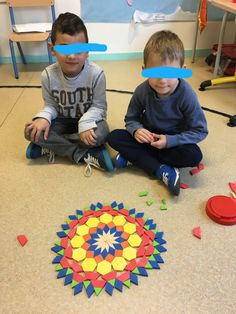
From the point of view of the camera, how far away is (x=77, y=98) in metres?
1.24

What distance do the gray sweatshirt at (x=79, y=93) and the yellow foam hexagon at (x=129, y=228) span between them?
408 millimetres

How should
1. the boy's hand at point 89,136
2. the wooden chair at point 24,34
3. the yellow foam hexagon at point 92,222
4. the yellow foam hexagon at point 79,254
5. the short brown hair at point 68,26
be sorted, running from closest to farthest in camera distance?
the yellow foam hexagon at point 79,254 → the yellow foam hexagon at point 92,222 → the short brown hair at point 68,26 → the boy's hand at point 89,136 → the wooden chair at point 24,34

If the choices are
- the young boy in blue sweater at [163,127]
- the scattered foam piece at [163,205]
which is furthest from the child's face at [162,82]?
the scattered foam piece at [163,205]

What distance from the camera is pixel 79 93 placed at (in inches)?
48.2

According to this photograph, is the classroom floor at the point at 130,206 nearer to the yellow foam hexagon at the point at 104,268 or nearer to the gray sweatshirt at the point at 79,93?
the yellow foam hexagon at the point at 104,268

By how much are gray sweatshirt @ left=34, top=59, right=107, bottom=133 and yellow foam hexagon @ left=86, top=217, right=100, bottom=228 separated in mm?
359

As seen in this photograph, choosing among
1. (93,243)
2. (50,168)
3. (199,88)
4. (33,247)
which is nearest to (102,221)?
(93,243)

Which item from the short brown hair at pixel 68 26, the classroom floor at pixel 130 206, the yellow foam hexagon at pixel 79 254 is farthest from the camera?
the short brown hair at pixel 68 26

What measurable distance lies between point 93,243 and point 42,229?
0.17 meters

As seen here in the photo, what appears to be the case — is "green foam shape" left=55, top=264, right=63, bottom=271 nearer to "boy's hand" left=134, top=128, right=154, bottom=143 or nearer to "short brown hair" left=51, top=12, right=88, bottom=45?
"boy's hand" left=134, top=128, right=154, bottom=143

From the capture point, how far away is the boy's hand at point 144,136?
1.11 m

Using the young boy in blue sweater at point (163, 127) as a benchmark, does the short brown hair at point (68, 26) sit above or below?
above

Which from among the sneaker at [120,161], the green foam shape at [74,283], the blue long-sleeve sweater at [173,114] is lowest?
the green foam shape at [74,283]

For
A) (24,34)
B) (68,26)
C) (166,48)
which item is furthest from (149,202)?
(24,34)
